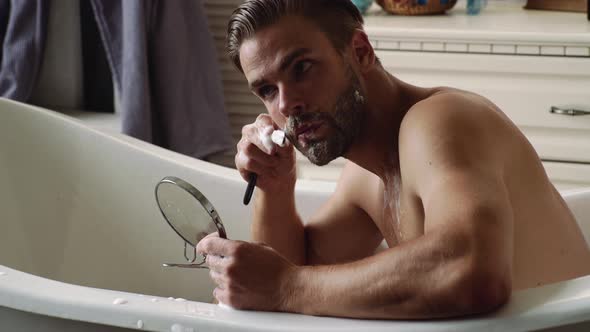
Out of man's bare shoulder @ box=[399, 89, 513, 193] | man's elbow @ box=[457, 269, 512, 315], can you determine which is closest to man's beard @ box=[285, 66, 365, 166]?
man's bare shoulder @ box=[399, 89, 513, 193]

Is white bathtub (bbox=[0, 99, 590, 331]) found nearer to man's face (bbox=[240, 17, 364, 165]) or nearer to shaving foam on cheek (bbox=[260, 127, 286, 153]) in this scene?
shaving foam on cheek (bbox=[260, 127, 286, 153])

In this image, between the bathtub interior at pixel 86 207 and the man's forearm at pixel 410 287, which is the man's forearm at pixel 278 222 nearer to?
the bathtub interior at pixel 86 207

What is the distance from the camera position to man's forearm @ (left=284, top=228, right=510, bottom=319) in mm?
975

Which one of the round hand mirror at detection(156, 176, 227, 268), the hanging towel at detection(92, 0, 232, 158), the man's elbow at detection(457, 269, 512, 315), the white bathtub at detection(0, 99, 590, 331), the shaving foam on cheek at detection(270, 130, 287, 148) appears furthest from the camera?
the hanging towel at detection(92, 0, 232, 158)

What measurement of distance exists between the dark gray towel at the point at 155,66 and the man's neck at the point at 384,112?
117cm

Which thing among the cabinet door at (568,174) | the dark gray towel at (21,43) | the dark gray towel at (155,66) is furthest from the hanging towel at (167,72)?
the cabinet door at (568,174)

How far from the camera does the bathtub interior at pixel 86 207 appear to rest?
1.87 m

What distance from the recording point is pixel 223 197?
5.75 feet

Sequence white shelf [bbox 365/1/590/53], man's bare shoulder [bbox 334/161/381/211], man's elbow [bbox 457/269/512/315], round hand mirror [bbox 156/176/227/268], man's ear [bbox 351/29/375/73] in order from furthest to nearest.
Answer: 1. white shelf [bbox 365/1/590/53]
2. man's bare shoulder [bbox 334/161/381/211]
3. man's ear [bbox 351/29/375/73]
4. round hand mirror [bbox 156/176/227/268]
5. man's elbow [bbox 457/269/512/315]

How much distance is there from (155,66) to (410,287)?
159 centimetres

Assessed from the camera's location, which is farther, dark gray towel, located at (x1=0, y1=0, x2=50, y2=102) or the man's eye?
dark gray towel, located at (x1=0, y1=0, x2=50, y2=102)

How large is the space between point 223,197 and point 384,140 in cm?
52

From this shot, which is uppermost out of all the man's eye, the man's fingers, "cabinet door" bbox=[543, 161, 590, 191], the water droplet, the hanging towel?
the man's eye

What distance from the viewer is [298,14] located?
4.12ft
